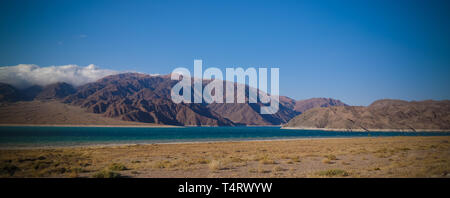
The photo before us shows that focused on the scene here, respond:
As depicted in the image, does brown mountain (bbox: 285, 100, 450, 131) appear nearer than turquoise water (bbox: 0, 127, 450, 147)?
No

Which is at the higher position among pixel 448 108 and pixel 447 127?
pixel 448 108

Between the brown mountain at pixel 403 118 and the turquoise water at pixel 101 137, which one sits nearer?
the turquoise water at pixel 101 137

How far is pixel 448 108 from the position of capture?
177875 mm

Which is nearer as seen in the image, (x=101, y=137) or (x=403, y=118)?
(x=101, y=137)

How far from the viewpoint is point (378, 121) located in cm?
18275

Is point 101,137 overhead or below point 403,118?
below
